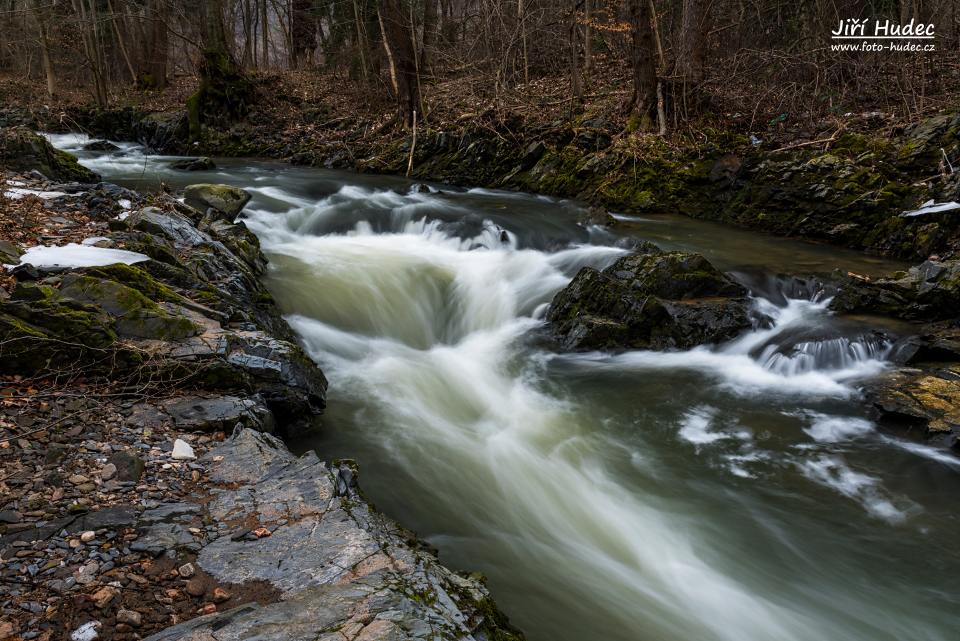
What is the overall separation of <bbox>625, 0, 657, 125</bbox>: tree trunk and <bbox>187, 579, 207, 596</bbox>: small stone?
1248 centimetres

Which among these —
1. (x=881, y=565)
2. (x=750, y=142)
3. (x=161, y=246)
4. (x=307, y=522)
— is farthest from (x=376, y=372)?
(x=750, y=142)

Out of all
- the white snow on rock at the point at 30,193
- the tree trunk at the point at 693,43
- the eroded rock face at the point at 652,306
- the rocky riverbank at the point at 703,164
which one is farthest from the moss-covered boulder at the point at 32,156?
the tree trunk at the point at 693,43

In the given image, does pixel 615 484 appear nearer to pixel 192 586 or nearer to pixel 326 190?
pixel 192 586

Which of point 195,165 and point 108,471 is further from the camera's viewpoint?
point 195,165

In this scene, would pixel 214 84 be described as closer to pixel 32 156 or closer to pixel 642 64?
pixel 32 156

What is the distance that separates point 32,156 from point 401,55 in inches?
372

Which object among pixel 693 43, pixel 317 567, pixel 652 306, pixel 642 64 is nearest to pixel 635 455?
pixel 652 306

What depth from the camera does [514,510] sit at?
196 inches

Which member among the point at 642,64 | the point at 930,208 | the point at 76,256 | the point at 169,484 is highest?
the point at 642,64

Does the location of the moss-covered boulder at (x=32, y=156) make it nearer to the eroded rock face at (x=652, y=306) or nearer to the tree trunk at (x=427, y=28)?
the eroded rock face at (x=652, y=306)

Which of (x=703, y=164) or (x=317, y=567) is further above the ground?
(x=703, y=164)

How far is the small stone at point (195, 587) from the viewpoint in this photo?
2584 mm

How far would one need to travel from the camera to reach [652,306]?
752cm

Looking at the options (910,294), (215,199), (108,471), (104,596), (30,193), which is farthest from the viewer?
(215,199)
